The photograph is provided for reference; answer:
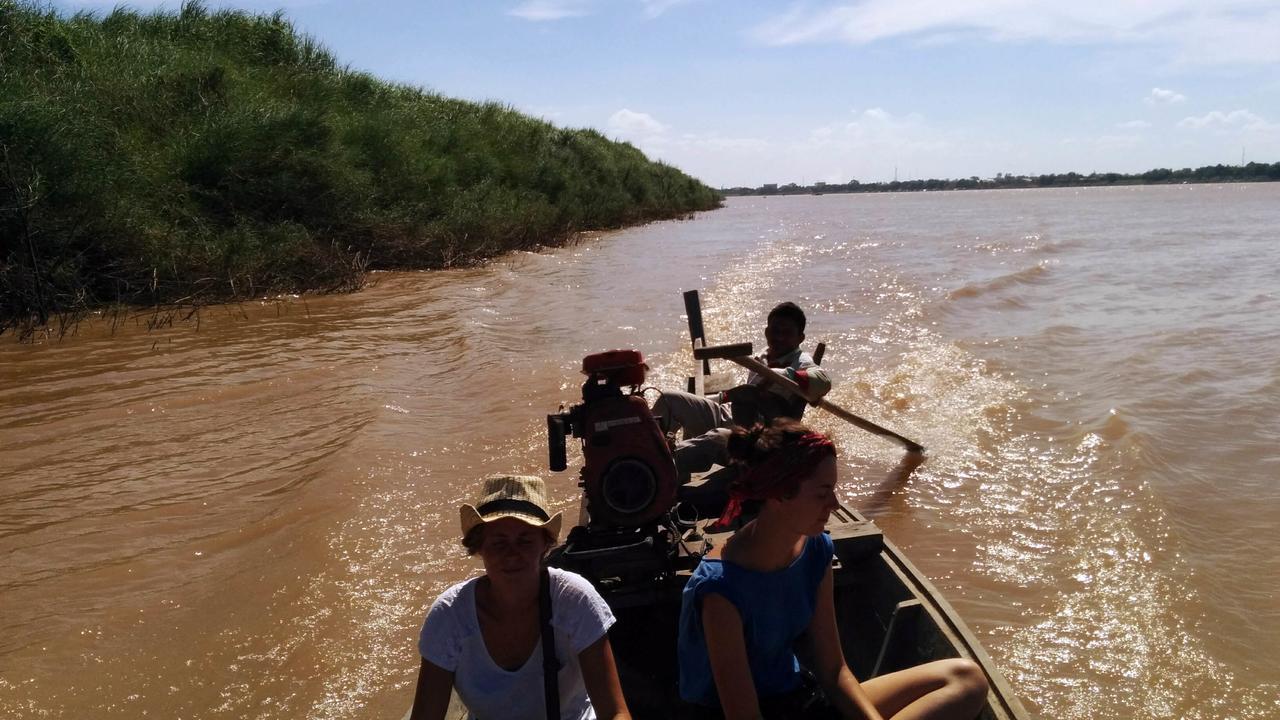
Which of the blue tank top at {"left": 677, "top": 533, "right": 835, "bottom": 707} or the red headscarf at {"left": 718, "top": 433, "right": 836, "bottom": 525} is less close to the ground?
the red headscarf at {"left": 718, "top": 433, "right": 836, "bottom": 525}

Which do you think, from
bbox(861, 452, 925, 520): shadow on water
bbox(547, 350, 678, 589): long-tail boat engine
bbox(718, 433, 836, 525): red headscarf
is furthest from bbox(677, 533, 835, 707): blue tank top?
bbox(861, 452, 925, 520): shadow on water

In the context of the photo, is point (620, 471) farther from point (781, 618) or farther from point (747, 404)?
point (747, 404)

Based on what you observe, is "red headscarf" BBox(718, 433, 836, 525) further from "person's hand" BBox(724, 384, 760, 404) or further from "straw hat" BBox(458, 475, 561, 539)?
"person's hand" BBox(724, 384, 760, 404)

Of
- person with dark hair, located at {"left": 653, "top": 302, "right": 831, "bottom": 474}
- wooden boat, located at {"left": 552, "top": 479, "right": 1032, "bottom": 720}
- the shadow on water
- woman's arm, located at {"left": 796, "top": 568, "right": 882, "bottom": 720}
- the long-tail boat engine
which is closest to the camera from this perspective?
woman's arm, located at {"left": 796, "top": 568, "right": 882, "bottom": 720}

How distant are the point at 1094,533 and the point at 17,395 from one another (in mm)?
8527

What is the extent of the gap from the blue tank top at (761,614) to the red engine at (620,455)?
789mm

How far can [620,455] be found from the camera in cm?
335

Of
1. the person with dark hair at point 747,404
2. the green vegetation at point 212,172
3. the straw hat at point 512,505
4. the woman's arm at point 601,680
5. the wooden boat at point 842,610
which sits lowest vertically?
the wooden boat at point 842,610

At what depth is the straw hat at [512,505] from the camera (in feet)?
7.60

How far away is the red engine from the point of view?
3.35 m

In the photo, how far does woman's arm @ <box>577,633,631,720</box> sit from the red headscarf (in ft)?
1.91

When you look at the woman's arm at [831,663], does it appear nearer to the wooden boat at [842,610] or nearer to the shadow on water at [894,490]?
the wooden boat at [842,610]

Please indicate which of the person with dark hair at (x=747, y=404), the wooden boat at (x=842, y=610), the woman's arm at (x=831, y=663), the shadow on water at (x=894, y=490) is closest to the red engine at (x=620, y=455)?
the wooden boat at (x=842, y=610)

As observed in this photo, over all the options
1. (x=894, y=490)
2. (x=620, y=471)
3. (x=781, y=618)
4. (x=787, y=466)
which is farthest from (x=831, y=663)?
(x=894, y=490)
